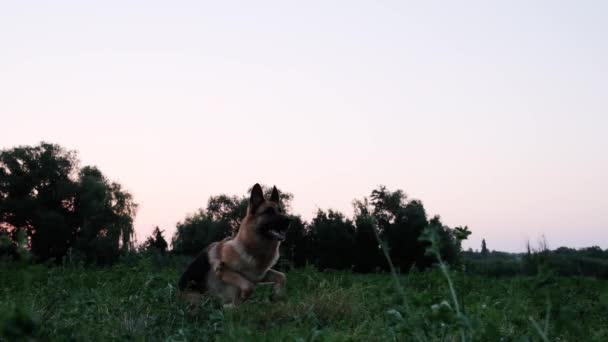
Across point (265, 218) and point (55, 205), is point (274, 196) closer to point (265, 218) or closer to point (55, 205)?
point (265, 218)

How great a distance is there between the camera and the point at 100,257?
62.3 meters

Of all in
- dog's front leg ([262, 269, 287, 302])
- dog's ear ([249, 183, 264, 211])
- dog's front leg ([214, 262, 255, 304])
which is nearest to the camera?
dog's front leg ([262, 269, 287, 302])

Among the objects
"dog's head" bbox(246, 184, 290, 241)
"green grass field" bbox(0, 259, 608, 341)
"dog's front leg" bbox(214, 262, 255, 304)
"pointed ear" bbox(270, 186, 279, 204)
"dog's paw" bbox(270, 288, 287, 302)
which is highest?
"pointed ear" bbox(270, 186, 279, 204)

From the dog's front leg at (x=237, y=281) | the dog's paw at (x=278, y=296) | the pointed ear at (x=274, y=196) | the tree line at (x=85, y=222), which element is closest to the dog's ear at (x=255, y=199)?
the pointed ear at (x=274, y=196)

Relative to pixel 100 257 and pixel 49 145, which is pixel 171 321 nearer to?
pixel 100 257

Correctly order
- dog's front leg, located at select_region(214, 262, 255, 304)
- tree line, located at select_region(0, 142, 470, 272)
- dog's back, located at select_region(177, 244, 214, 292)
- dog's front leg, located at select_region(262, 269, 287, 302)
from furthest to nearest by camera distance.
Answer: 1. tree line, located at select_region(0, 142, 470, 272)
2. dog's back, located at select_region(177, 244, 214, 292)
3. dog's front leg, located at select_region(214, 262, 255, 304)
4. dog's front leg, located at select_region(262, 269, 287, 302)

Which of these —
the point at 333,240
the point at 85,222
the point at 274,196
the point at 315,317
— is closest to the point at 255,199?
the point at 274,196

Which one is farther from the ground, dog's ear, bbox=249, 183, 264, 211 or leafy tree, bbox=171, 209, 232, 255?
leafy tree, bbox=171, 209, 232, 255

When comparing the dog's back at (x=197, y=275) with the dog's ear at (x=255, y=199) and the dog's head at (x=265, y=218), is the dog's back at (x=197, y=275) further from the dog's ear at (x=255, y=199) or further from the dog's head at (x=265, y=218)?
the dog's ear at (x=255, y=199)

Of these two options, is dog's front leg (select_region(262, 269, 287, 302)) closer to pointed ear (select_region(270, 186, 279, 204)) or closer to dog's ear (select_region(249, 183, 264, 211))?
dog's ear (select_region(249, 183, 264, 211))

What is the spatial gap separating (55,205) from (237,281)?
6191cm

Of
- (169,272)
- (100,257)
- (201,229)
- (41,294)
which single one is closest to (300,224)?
(100,257)

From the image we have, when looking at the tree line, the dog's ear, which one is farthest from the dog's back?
the tree line

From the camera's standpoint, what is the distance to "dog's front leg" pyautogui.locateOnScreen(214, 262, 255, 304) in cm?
975
